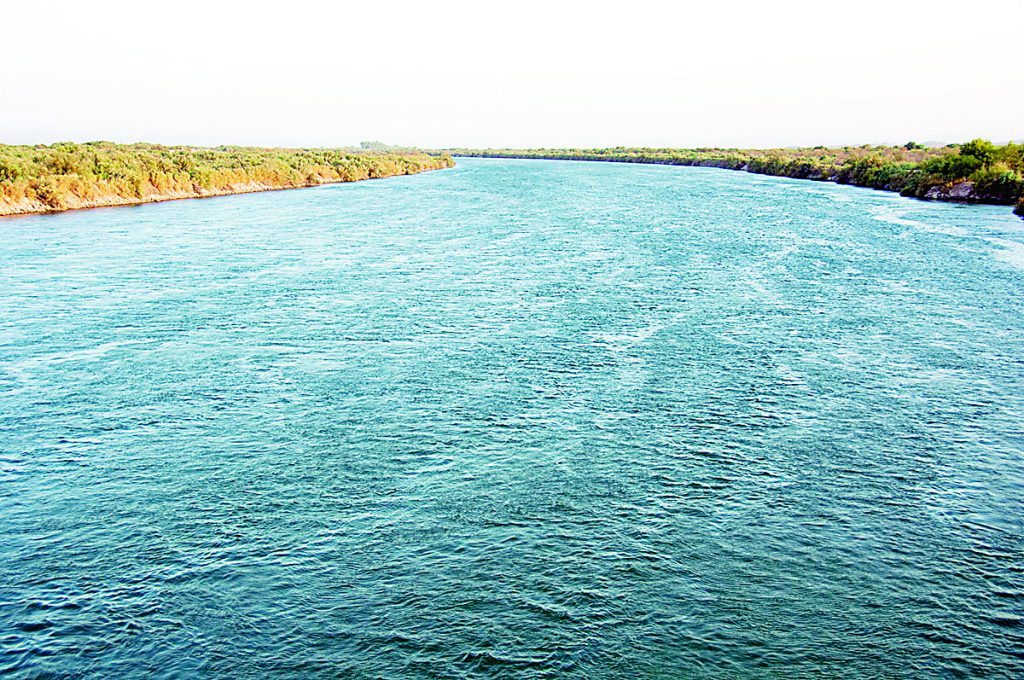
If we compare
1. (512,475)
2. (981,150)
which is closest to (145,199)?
(512,475)

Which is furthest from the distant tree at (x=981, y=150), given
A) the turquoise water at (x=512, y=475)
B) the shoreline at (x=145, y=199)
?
the shoreline at (x=145, y=199)

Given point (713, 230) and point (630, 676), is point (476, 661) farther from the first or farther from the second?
point (713, 230)

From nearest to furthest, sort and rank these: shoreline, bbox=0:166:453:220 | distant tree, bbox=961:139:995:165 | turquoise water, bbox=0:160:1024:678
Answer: turquoise water, bbox=0:160:1024:678, shoreline, bbox=0:166:453:220, distant tree, bbox=961:139:995:165

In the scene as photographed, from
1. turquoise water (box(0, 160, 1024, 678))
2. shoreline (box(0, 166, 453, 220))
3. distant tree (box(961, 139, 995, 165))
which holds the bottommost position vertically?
shoreline (box(0, 166, 453, 220))

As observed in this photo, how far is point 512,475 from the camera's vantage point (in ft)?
58.6

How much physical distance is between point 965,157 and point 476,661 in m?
81.4

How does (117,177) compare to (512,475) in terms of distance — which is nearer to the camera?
(512,475)

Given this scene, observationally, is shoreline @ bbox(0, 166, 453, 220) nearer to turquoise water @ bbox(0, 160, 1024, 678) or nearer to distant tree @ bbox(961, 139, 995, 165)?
turquoise water @ bbox(0, 160, 1024, 678)

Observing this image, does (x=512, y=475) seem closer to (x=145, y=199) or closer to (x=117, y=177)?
(x=145, y=199)

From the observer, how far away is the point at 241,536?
51.0ft

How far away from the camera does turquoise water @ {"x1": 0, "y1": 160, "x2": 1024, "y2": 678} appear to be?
41.6ft

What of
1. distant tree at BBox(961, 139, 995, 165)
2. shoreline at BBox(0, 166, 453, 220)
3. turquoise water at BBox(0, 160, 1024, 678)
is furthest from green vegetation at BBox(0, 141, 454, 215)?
distant tree at BBox(961, 139, 995, 165)

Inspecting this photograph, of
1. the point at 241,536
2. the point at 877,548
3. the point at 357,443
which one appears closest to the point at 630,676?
the point at 877,548

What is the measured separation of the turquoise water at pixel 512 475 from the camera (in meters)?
12.7
